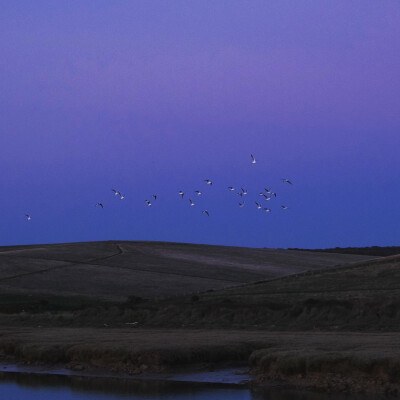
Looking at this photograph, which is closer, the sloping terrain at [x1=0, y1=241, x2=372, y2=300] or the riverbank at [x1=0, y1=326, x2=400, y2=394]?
the riverbank at [x1=0, y1=326, x2=400, y2=394]

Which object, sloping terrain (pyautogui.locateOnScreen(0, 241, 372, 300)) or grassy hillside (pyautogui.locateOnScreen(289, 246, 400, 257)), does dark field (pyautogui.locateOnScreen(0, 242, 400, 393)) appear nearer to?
sloping terrain (pyautogui.locateOnScreen(0, 241, 372, 300))

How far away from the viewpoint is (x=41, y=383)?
3403 centimetres

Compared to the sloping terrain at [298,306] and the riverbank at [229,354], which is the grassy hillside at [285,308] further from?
the riverbank at [229,354]

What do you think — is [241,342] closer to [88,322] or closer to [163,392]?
[163,392]

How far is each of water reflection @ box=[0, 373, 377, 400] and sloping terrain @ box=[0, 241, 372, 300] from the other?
3091 cm

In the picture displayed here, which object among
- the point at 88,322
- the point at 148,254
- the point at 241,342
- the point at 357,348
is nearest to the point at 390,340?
the point at 357,348

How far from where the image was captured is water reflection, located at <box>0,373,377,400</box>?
95.5 ft

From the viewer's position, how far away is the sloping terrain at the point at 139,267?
228 feet

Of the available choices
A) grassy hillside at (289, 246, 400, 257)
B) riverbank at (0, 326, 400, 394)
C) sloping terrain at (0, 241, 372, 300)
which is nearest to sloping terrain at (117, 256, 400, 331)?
riverbank at (0, 326, 400, 394)

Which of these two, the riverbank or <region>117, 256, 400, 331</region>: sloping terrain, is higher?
<region>117, 256, 400, 331</region>: sloping terrain

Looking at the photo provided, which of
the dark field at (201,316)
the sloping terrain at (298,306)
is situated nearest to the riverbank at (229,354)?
the dark field at (201,316)

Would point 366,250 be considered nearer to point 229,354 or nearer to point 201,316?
point 201,316

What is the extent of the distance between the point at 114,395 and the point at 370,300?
2182 centimetres

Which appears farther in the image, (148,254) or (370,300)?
(148,254)
